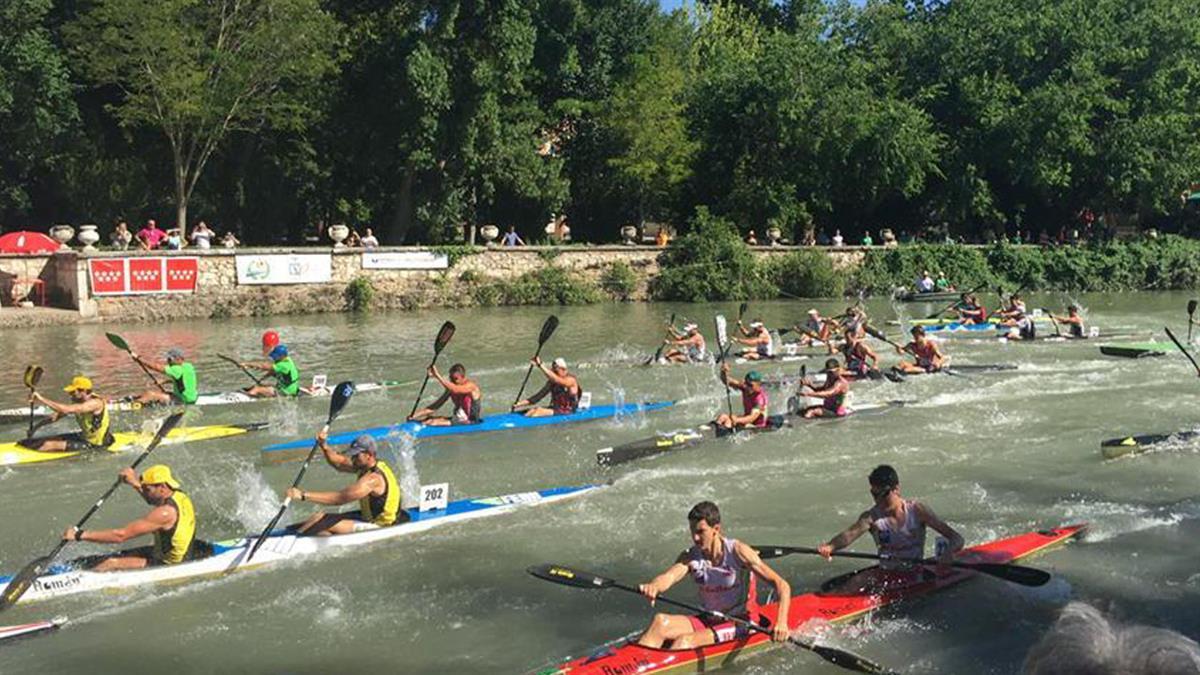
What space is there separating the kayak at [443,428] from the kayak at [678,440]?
1286 millimetres

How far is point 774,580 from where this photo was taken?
25.6 feet

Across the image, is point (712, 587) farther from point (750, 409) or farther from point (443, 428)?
point (443, 428)

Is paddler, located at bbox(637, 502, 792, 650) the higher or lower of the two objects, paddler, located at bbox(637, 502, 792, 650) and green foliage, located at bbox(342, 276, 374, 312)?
the lower

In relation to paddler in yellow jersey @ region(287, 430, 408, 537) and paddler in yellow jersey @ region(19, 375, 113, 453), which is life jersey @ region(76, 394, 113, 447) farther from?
paddler in yellow jersey @ region(287, 430, 408, 537)

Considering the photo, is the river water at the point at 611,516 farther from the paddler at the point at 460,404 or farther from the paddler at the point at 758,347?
the paddler at the point at 758,347

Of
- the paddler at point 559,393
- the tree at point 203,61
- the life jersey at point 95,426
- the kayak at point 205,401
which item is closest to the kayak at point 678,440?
the paddler at point 559,393

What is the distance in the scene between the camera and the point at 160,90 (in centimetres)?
3397

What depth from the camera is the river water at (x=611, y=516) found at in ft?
28.8

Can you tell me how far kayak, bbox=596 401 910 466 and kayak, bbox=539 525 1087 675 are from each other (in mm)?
5453

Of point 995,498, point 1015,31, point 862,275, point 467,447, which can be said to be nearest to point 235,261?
point 467,447

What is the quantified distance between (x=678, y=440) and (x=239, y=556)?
6785 millimetres

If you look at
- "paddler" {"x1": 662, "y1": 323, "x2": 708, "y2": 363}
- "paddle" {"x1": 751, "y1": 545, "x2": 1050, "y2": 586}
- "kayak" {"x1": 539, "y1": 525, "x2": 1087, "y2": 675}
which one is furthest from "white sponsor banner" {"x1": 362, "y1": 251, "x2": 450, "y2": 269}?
"paddle" {"x1": 751, "y1": 545, "x2": 1050, "y2": 586}

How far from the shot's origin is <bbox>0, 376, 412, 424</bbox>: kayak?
17078 mm

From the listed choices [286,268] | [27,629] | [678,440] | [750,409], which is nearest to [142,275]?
[286,268]
